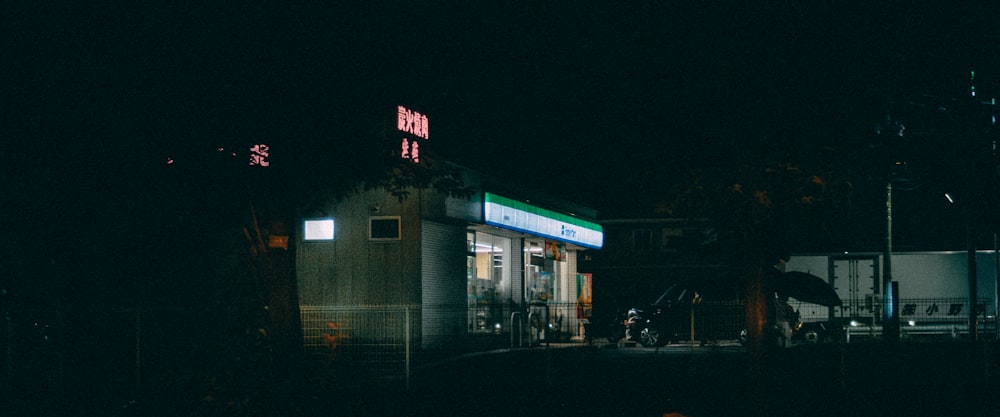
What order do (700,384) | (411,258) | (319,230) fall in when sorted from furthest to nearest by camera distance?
(319,230) → (411,258) → (700,384)

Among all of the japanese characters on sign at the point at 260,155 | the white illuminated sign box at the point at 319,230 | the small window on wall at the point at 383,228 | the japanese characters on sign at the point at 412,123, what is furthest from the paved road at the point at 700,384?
the japanese characters on sign at the point at 412,123

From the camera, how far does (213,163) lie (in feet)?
47.9

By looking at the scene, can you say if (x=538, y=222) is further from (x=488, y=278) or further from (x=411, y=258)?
(x=411, y=258)

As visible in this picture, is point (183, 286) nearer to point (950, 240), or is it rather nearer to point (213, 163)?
point (213, 163)

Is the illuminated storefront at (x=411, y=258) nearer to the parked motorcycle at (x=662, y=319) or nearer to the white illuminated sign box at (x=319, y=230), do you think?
the white illuminated sign box at (x=319, y=230)

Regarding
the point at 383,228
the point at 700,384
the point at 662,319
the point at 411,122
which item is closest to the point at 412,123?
the point at 411,122

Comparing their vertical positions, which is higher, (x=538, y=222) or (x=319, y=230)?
(x=538, y=222)

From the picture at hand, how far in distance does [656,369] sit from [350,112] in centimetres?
869

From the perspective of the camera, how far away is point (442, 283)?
25.0m

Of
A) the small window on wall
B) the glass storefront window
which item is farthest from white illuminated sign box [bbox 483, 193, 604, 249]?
the small window on wall

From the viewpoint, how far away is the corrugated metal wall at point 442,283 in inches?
918

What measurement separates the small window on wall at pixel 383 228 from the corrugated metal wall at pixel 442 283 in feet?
2.11

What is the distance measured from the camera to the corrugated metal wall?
918 inches

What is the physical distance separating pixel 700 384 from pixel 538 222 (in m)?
10.4
